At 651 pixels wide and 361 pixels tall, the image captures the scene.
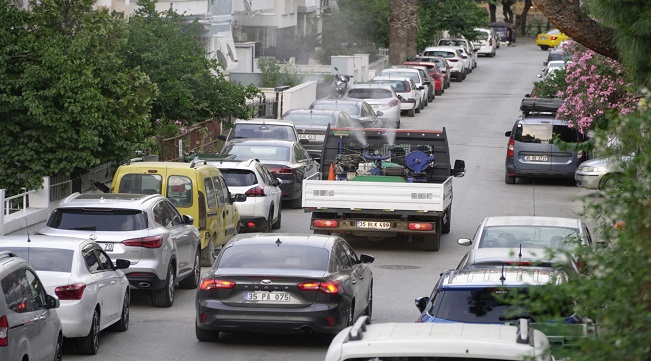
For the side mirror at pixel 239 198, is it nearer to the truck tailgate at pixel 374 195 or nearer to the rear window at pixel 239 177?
the truck tailgate at pixel 374 195

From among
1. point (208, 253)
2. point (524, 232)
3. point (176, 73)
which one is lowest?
point (208, 253)

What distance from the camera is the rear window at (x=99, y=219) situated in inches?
666

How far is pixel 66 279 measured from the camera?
13812 mm

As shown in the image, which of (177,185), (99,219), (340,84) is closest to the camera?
(99,219)

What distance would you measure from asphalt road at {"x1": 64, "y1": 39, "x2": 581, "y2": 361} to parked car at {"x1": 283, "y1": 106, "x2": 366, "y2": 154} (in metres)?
3.43

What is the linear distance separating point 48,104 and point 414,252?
671 centimetres

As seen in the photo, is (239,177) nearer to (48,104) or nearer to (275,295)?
(48,104)

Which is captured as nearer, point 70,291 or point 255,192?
point 70,291

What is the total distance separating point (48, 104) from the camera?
871 inches

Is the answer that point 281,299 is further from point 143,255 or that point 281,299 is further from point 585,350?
point 585,350

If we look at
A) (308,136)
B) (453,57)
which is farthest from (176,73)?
(453,57)

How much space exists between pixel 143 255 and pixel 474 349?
33.4 ft

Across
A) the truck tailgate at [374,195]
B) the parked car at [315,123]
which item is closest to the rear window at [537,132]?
the parked car at [315,123]

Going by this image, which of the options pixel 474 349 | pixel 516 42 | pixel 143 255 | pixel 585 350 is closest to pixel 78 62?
pixel 143 255
